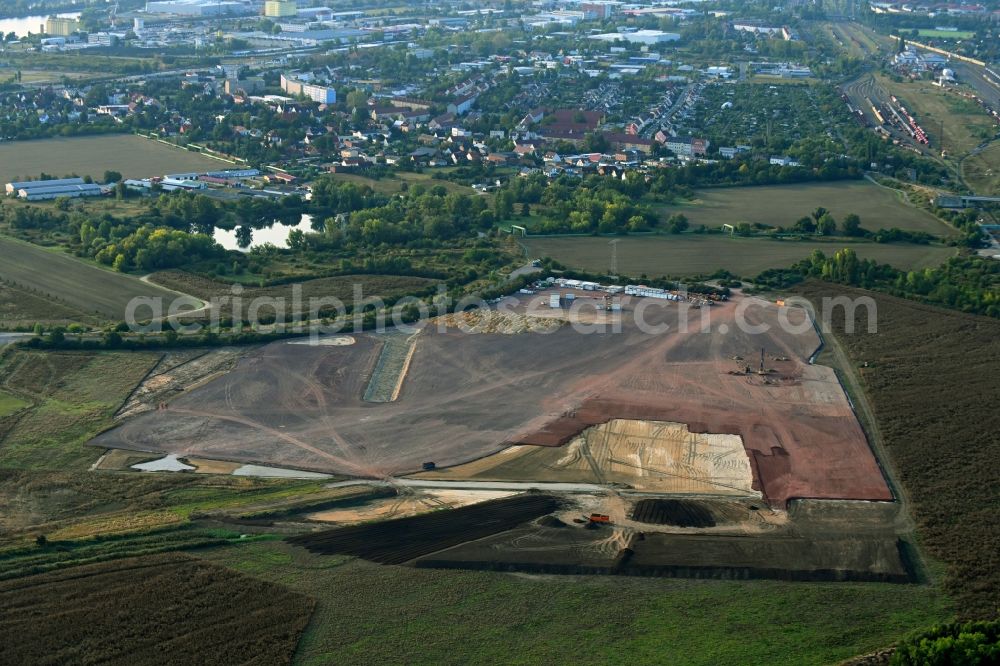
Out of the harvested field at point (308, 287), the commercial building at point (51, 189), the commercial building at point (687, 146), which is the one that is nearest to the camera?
the harvested field at point (308, 287)

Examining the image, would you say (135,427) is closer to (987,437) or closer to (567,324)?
(567,324)

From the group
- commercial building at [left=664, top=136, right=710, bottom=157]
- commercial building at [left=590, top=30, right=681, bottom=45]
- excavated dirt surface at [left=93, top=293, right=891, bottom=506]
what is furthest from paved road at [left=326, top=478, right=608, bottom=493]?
commercial building at [left=590, top=30, right=681, bottom=45]

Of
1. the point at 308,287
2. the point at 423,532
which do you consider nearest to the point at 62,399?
the point at 308,287

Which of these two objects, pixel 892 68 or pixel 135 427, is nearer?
pixel 135 427

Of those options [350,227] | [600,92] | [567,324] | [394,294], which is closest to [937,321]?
[567,324]

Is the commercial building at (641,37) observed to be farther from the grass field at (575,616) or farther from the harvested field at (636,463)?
the grass field at (575,616)

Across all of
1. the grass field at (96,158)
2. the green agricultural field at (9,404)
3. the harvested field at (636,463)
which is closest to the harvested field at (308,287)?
the green agricultural field at (9,404)
